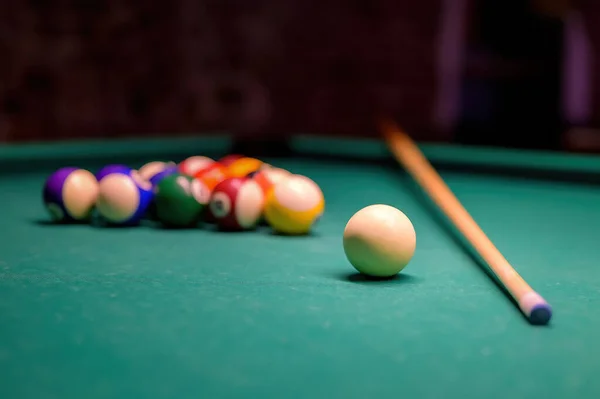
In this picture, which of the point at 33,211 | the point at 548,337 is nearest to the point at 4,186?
the point at 33,211

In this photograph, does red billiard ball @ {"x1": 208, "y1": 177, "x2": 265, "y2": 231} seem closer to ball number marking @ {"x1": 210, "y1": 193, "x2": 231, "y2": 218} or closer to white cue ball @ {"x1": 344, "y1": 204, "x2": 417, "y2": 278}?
ball number marking @ {"x1": 210, "y1": 193, "x2": 231, "y2": 218}

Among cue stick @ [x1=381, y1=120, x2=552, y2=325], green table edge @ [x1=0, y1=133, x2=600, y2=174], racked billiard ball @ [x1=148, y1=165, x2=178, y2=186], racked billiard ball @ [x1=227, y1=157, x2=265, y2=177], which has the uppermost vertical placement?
racked billiard ball @ [x1=148, y1=165, x2=178, y2=186]

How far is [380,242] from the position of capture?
2.10 m

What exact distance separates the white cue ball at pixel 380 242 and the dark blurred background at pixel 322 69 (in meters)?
4.78

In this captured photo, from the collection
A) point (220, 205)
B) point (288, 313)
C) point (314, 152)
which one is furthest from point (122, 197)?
point (314, 152)

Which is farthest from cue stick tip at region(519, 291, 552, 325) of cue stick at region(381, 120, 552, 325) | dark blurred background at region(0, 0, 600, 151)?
dark blurred background at region(0, 0, 600, 151)

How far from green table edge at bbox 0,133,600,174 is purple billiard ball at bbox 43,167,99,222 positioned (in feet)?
6.20

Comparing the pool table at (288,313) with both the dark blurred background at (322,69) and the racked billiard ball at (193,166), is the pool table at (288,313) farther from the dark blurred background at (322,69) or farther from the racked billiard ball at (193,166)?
the dark blurred background at (322,69)

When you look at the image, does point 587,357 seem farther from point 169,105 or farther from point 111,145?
point 169,105

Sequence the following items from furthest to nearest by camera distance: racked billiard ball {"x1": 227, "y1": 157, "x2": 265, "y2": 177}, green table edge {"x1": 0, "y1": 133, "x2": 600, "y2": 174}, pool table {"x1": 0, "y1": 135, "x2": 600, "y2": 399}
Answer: green table edge {"x1": 0, "y1": 133, "x2": 600, "y2": 174} < racked billiard ball {"x1": 227, "y1": 157, "x2": 265, "y2": 177} < pool table {"x1": 0, "y1": 135, "x2": 600, "y2": 399}

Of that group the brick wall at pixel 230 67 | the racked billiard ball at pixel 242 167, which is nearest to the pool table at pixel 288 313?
the racked billiard ball at pixel 242 167

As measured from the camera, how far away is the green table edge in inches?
189

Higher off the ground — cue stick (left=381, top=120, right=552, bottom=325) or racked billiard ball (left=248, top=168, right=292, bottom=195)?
racked billiard ball (left=248, top=168, right=292, bottom=195)

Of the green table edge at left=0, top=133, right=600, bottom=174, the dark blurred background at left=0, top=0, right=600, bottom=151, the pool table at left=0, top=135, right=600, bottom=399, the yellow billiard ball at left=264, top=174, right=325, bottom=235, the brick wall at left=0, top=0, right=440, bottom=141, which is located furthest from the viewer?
the dark blurred background at left=0, top=0, right=600, bottom=151
